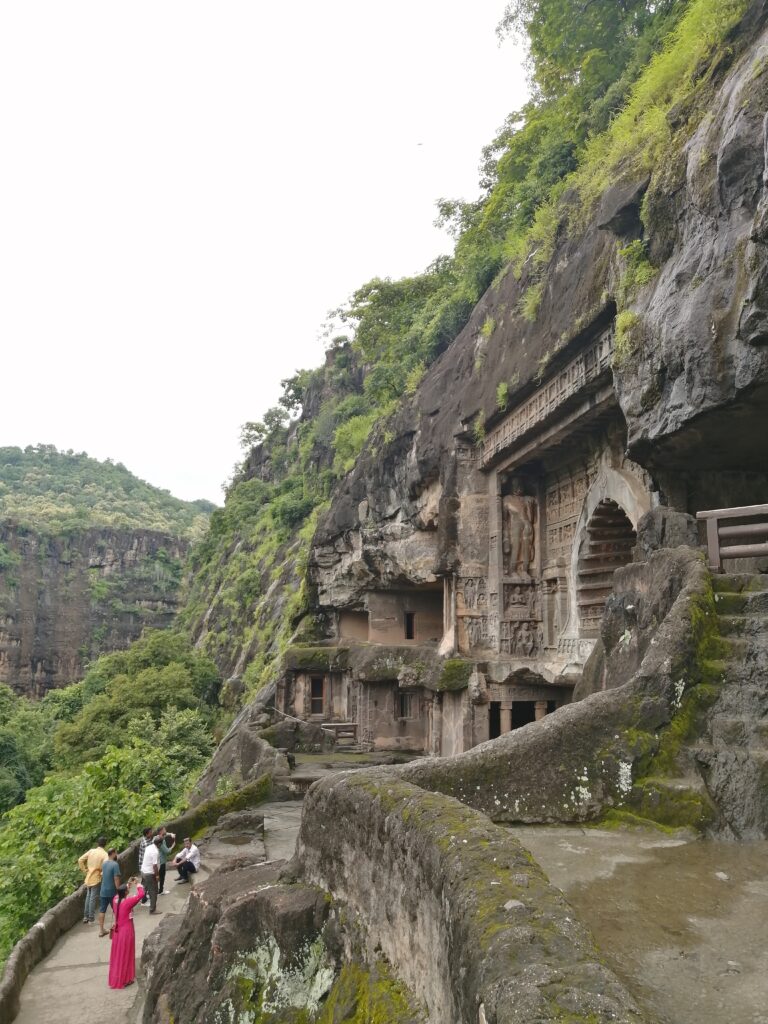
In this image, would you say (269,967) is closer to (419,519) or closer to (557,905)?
(557,905)

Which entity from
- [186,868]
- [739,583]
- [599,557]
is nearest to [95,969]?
[186,868]

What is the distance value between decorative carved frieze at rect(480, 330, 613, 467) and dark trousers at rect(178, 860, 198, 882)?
915 cm

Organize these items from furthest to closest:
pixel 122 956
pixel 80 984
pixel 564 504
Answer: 1. pixel 564 504
2. pixel 80 984
3. pixel 122 956

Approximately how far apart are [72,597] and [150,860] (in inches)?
2325

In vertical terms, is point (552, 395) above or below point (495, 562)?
above

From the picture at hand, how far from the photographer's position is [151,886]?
33.1ft

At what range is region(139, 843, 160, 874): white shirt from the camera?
9945 millimetres

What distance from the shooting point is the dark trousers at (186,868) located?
36.0ft

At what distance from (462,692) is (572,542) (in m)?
4.24

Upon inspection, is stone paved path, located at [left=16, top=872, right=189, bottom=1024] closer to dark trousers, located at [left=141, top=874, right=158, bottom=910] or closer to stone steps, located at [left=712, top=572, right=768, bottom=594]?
dark trousers, located at [left=141, top=874, right=158, bottom=910]

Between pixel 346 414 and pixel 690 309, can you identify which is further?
pixel 346 414

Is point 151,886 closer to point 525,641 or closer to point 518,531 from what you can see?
point 525,641

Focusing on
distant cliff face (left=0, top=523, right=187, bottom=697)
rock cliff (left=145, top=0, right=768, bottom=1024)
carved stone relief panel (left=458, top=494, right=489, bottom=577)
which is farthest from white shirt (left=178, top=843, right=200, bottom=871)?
distant cliff face (left=0, top=523, right=187, bottom=697)

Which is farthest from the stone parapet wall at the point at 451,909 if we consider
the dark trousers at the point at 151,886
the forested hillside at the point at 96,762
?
the forested hillside at the point at 96,762
